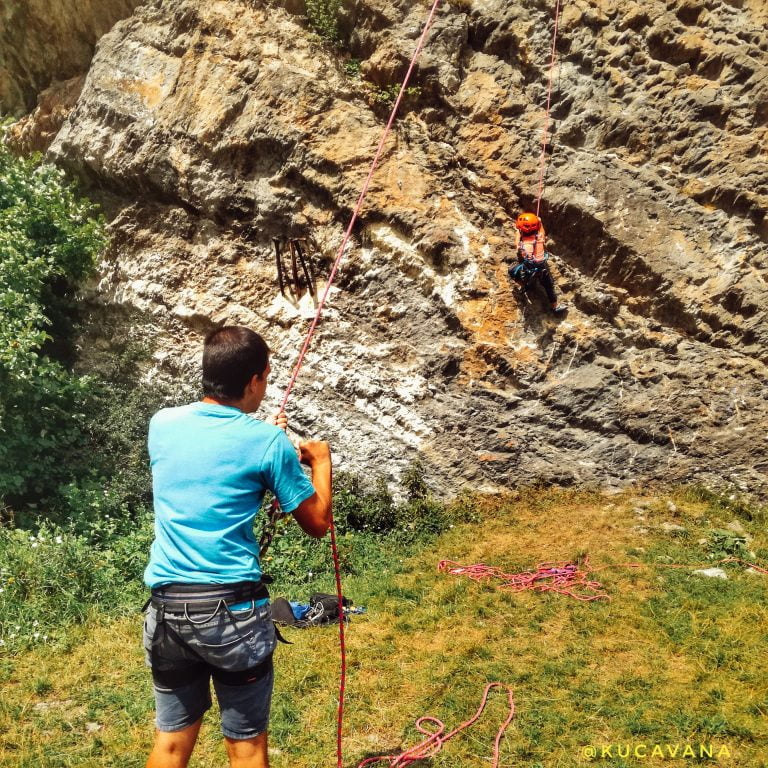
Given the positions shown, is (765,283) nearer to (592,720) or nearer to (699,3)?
(699,3)

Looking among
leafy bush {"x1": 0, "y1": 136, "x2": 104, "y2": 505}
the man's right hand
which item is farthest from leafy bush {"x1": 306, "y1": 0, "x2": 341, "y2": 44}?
the man's right hand

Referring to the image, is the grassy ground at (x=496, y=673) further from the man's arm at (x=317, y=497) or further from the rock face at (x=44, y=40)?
the rock face at (x=44, y=40)

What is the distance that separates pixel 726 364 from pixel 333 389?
429 cm

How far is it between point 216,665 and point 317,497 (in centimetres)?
67

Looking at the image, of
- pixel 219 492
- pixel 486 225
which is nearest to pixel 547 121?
pixel 486 225

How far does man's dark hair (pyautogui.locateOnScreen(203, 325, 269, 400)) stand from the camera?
240cm

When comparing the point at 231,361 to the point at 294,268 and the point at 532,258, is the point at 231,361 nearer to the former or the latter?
the point at 532,258

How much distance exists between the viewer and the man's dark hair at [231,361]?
2.40 metres

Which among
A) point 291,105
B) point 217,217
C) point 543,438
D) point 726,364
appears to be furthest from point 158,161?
point 726,364

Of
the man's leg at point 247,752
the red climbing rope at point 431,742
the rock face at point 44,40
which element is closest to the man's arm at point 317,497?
the man's leg at point 247,752

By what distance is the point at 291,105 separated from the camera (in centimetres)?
778

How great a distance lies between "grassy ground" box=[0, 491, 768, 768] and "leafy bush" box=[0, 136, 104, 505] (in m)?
2.65

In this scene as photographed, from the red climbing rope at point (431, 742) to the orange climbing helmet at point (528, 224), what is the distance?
187 inches

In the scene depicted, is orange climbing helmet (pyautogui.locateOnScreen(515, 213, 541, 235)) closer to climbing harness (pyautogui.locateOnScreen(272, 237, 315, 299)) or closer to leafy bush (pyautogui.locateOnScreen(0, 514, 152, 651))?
climbing harness (pyautogui.locateOnScreen(272, 237, 315, 299))
